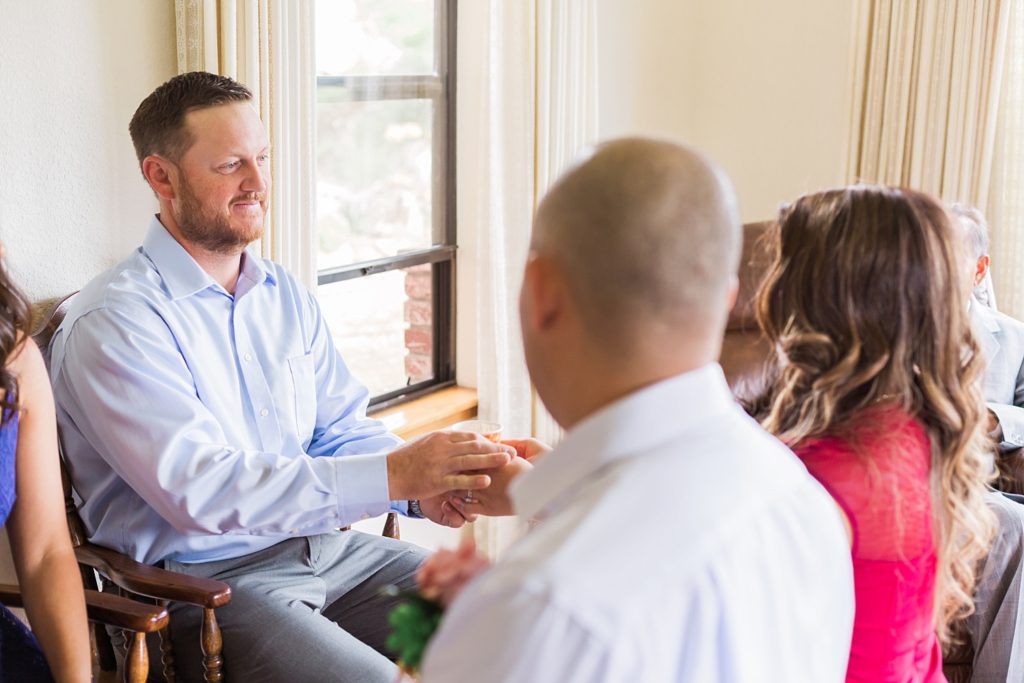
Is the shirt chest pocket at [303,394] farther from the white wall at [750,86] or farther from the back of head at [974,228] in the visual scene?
the white wall at [750,86]

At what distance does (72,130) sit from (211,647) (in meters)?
1.13

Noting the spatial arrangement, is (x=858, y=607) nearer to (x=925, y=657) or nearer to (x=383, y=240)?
(x=925, y=657)

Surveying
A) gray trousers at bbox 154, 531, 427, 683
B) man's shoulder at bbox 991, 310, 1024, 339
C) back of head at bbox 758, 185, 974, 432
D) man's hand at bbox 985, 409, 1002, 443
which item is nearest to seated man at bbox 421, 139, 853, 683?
back of head at bbox 758, 185, 974, 432

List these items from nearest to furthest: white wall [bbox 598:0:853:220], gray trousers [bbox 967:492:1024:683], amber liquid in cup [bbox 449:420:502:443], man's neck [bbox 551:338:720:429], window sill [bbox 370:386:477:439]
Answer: man's neck [bbox 551:338:720:429] → amber liquid in cup [bbox 449:420:502:443] → gray trousers [bbox 967:492:1024:683] → window sill [bbox 370:386:477:439] → white wall [bbox 598:0:853:220]

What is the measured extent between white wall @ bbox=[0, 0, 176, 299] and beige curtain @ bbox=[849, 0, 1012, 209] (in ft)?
9.05

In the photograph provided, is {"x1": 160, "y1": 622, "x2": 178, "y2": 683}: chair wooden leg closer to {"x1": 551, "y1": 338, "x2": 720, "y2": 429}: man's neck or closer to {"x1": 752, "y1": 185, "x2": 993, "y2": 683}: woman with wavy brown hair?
{"x1": 752, "y1": 185, "x2": 993, "y2": 683}: woman with wavy brown hair

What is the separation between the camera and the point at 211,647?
1952mm

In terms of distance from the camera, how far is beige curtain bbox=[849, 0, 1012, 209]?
162 inches

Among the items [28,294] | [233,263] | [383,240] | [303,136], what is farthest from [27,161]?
[383,240]

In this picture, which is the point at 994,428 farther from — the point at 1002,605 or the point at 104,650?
the point at 104,650

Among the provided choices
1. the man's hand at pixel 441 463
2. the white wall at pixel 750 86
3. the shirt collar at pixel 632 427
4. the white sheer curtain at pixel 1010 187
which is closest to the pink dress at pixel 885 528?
the shirt collar at pixel 632 427

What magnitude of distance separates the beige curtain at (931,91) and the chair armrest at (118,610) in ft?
11.0

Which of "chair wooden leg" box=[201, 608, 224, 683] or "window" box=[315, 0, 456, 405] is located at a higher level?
"window" box=[315, 0, 456, 405]

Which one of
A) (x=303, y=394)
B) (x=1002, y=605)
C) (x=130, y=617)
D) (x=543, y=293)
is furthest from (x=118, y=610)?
(x=1002, y=605)
